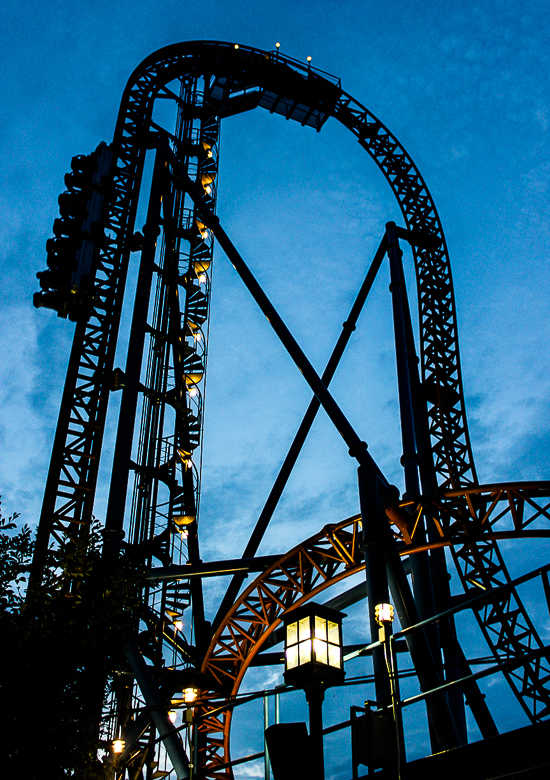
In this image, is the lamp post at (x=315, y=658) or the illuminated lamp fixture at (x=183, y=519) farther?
the illuminated lamp fixture at (x=183, y=519)

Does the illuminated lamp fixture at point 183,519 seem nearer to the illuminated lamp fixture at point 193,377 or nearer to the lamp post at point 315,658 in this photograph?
the illuminated lamp fixture at point 193,377

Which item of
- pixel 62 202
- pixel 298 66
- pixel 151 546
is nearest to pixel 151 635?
pixel 151 546

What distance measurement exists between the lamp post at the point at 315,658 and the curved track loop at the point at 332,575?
7.44 m

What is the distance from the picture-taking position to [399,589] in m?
15.5

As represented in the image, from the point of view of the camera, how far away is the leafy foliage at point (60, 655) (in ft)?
31.6

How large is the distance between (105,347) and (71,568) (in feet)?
34.5

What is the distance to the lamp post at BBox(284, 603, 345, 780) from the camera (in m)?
7.12

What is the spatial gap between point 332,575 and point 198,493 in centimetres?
661

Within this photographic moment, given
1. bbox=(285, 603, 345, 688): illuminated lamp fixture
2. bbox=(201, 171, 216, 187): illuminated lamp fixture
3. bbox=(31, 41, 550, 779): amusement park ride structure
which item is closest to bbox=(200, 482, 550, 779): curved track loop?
bbox=(31, 41, 550, 779): amusement park ride structure

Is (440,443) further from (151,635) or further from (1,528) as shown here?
(1,528)

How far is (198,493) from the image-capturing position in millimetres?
23109

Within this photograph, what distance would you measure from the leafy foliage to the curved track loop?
13.0 feet

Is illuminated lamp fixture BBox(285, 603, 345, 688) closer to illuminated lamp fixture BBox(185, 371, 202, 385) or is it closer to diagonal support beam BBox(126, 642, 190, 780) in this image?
diagonal support beam BBox(126, 642, 190, 780)

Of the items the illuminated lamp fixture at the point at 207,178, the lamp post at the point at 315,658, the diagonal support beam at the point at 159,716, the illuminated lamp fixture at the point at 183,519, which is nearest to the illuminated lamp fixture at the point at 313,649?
the lamp post at the point at 315,658
